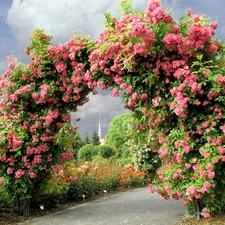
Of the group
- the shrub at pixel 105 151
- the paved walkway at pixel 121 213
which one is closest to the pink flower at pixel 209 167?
the paved walkway at pixel 121 213

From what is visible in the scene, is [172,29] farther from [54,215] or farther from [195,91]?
[54,215]

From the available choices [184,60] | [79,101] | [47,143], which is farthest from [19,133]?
[184,60]

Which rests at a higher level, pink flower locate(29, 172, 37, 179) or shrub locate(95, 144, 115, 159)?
shrub locate(95, 144, 115, 159)

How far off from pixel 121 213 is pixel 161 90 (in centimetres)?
342

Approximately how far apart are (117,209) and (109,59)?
4060 mm

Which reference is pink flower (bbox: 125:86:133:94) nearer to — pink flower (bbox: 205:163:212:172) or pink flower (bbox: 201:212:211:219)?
pink flower (bbox: 205:163:212:172)

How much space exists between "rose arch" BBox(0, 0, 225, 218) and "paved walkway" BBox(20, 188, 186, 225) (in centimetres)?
85

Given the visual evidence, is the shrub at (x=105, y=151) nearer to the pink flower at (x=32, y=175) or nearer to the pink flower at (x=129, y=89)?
the pink flower at (x=32, y=175)

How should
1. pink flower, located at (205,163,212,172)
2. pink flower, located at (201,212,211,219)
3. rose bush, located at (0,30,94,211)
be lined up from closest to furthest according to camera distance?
1. pink flower, located at (205,163,212,172)
2. pink flower, located at (201,212,211,219)
3. rose bush, located at (0,30,94,211)

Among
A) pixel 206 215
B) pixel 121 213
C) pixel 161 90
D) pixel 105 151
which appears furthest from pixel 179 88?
pixel 105 151

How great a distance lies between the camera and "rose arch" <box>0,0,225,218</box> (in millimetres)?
6617

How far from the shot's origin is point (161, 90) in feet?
23.2

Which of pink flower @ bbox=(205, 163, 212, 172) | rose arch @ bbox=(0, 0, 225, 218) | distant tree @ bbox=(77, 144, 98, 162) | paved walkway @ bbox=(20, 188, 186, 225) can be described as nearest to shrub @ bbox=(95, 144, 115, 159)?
distant tree @ bbox=(77, 144, 98, 162)

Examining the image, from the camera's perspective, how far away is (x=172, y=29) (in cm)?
680
